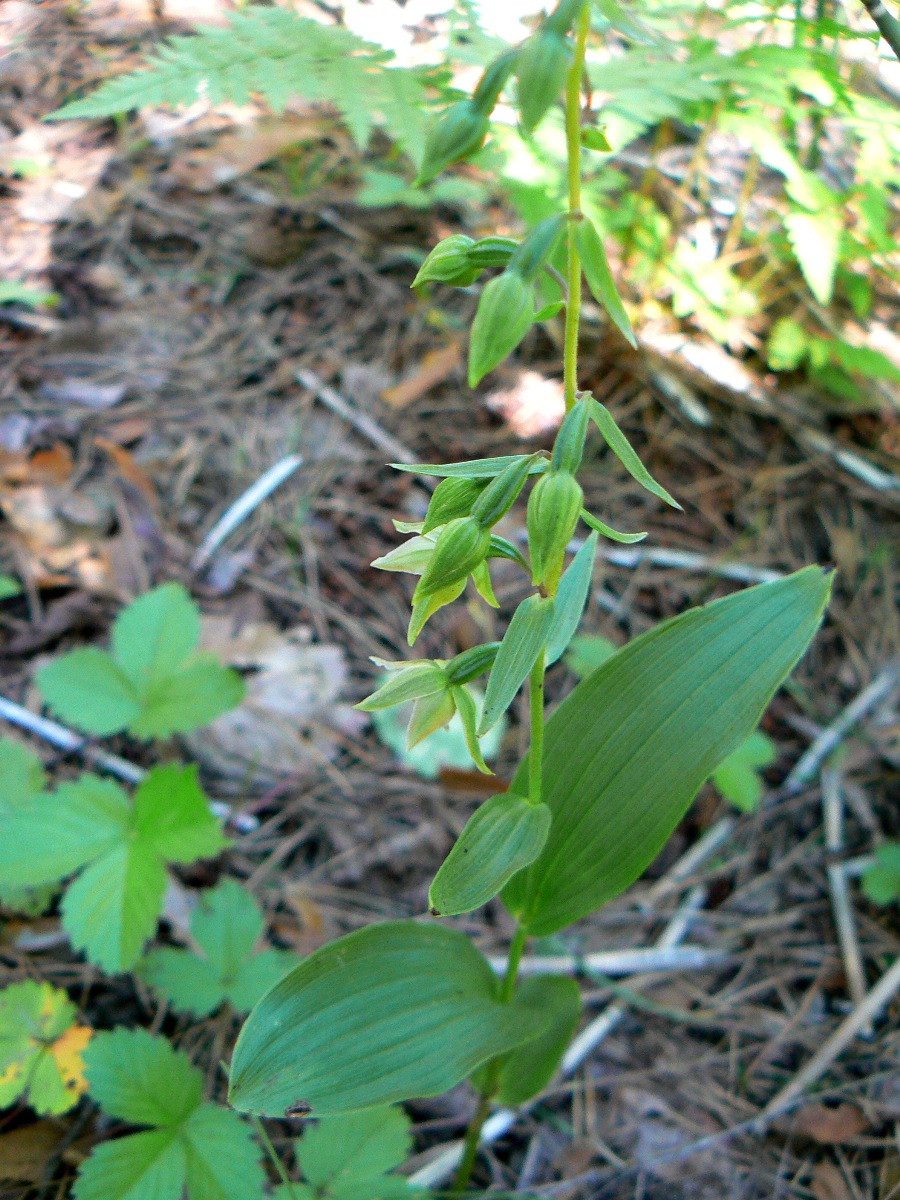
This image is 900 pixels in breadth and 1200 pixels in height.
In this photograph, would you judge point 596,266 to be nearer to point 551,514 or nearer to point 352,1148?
point 551,514

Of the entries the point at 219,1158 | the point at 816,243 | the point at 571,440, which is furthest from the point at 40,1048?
the point at 816,243

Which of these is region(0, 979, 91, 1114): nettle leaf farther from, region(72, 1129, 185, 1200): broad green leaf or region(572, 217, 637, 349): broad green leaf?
region(572, 217, 637, 349): broad green leaf

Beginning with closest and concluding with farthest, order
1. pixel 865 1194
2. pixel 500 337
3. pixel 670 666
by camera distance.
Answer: pixel 500 337
pixel 670 666
pixel 865 1194

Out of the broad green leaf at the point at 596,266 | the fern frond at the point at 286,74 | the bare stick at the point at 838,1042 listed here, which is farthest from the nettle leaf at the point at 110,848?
the fern frond at the point at 286,74

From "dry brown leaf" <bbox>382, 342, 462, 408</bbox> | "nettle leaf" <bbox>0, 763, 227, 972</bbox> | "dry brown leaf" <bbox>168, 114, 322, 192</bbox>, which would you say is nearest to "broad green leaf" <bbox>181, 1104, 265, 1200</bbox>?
"nettle leaf" <bbox>0, 763, 227, 972</bbox>

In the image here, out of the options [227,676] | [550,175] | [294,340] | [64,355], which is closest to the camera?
[227,676]

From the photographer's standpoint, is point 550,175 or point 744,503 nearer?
point 550,175

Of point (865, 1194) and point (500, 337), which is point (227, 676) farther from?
point (865, 1194)

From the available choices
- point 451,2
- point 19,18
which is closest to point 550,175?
point 451,2
